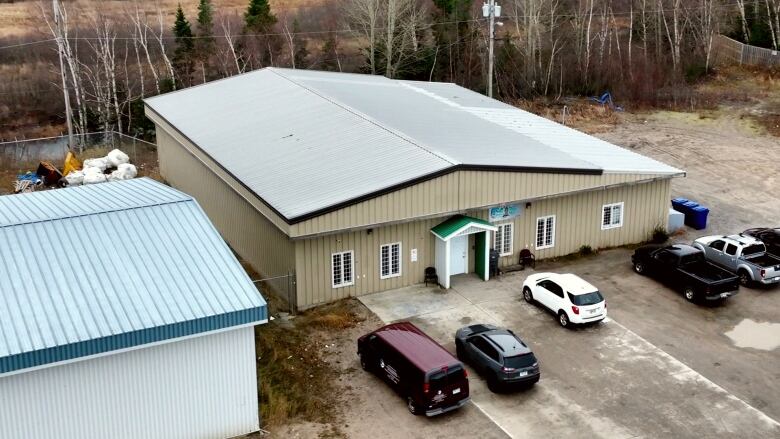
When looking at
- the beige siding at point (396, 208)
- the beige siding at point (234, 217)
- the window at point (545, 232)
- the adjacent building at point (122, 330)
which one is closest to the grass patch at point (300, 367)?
the adjacent building at point (122, 330)

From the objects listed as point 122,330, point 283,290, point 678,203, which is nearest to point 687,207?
point 678,203

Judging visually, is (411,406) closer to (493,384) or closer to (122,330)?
(493,384)

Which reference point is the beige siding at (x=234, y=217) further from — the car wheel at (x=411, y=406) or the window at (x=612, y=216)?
the window at (x=612, y=216)

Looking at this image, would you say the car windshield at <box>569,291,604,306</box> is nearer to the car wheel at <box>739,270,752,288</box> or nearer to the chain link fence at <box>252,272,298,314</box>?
the car wheel at <box>739,270,752,288</box>

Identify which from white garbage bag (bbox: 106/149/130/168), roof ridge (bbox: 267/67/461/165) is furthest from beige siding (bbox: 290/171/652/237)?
white garbage bag (bbox: 106/149/130/168)

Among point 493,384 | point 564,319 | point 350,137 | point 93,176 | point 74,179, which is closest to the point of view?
point 493,384

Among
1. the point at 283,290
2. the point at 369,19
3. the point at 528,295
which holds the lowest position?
the point at 528,295
